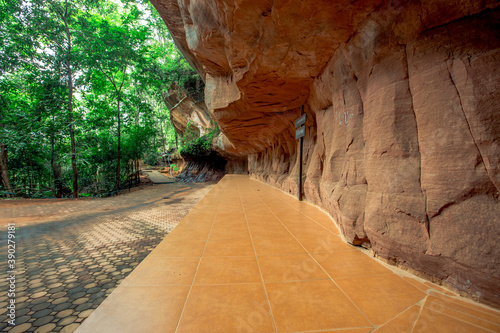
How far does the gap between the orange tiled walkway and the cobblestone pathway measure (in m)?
0.69

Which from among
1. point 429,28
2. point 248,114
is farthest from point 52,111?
point 429,28

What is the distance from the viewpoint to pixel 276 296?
1.45 metres

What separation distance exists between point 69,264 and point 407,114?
4.50 meters

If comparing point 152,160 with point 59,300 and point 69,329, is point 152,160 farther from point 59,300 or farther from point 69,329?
point 69,329

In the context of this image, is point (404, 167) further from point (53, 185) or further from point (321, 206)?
point (53, 185)

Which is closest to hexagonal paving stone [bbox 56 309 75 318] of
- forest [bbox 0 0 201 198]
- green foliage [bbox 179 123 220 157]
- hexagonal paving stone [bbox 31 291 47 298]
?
hexagonal paving stone [bbox 31 291 47 298]

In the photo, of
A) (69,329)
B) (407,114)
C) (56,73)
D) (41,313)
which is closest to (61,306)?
(41,313)

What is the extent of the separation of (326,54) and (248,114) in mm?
3892

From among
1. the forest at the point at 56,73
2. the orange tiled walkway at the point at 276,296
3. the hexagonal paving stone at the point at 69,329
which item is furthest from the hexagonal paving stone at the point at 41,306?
the forest at the point at 56,73

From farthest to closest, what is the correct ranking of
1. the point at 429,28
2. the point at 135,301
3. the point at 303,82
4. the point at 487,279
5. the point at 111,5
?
1. the point at 111,5
2. the point at 303,82
3. the point at 429,28
4. the point at 135,301
5. the point at 487,279

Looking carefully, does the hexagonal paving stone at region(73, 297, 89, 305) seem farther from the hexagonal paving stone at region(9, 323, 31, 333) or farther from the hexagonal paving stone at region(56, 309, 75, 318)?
the hexagonal paving stone at region(9, 323, 31, 333)

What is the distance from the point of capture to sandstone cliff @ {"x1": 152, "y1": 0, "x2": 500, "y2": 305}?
4.67 feet

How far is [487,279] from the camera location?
1307 millimetres

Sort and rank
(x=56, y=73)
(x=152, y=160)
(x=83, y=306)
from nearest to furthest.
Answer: (x=83, y=306)
(x=56, y=73)
(x=152, y=160)
